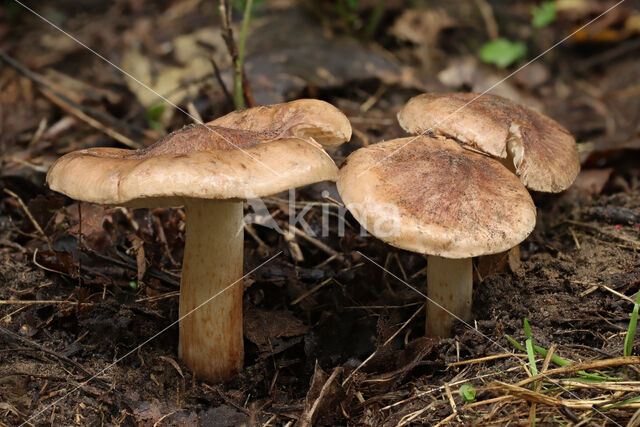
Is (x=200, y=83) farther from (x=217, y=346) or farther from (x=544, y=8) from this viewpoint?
(x=544, y=8)

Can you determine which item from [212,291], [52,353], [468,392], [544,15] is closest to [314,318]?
[212,291]

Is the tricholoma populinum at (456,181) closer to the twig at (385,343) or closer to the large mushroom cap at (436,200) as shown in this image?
the large mushroom cap at (436,200)

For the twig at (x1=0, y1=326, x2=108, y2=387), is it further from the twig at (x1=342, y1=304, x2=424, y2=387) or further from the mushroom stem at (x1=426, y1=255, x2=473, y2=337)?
the mushroom stem at (x1=426, y1=255, x2=473, y2=337)

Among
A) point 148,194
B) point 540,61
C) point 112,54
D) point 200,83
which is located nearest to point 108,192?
point 148,194

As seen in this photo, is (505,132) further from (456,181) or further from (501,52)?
(501,52)

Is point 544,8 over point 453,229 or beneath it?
over

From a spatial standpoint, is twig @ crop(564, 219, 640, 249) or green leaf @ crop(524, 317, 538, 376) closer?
green leaf @ crop(524, 317, 538, 376)

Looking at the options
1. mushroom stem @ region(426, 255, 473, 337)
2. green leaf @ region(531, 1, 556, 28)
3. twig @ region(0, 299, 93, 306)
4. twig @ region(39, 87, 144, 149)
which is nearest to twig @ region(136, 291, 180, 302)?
twig @ region(0, 299, 93, 306)
